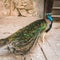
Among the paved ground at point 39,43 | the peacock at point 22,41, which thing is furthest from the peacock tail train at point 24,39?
the paved ground at point 39,43

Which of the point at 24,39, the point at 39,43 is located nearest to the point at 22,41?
the point at 24,39

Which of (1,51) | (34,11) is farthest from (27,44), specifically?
(34,11)

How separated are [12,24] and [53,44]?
1.23 meters

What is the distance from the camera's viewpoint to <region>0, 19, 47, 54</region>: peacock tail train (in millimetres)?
2268

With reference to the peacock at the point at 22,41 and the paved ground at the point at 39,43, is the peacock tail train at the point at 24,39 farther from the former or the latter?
the paved ground at the point at 39,43

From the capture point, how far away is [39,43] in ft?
9.59

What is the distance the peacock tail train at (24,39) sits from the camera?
2.27 m

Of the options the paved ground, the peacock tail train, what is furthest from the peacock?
the paved ground

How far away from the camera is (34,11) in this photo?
4566 mm

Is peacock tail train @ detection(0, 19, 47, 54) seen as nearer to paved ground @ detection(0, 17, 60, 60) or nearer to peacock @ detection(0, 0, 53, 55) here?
peacock @ detection(0, 0, 53, 55)

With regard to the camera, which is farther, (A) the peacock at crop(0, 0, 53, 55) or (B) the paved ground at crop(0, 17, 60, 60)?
(B) the paved ground at crop(0, 17, 60, 60)

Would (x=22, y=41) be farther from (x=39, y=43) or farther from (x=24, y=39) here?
(x=39, y=43)

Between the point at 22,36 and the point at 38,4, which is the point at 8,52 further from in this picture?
the point at 38,4

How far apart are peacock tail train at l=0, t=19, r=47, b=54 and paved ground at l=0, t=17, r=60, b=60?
0.12 metres
